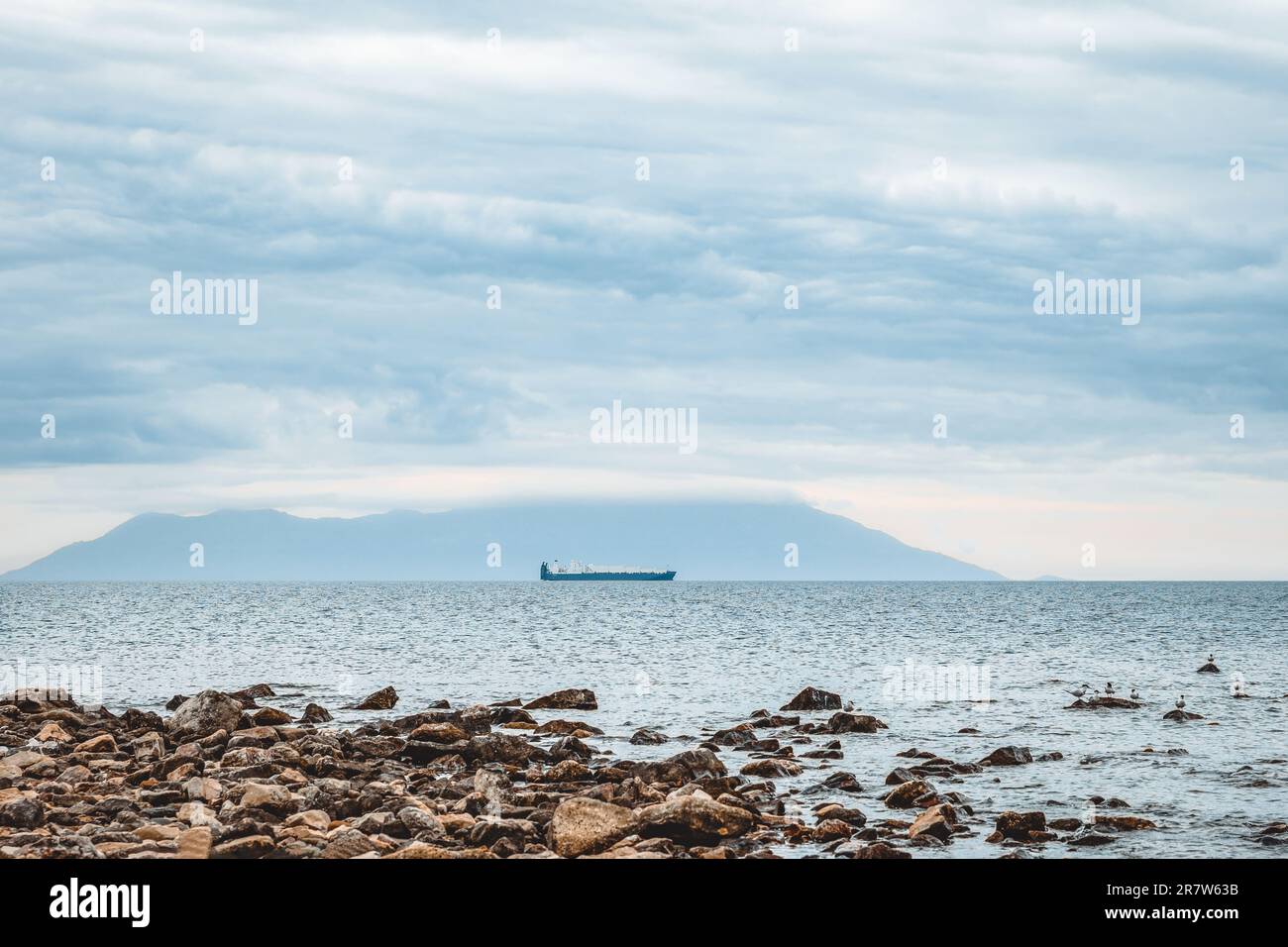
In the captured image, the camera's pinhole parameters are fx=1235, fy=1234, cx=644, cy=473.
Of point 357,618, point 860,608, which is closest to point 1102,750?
point 357,618

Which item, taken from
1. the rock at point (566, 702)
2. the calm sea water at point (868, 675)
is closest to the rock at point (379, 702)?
the calm sea water at point (868, 675)

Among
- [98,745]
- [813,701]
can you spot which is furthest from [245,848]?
[813,701]

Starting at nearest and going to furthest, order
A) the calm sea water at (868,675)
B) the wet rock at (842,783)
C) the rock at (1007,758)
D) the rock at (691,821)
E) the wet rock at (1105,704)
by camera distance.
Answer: the rock at (691,821)
the wet rock at (842,783)
the calm sea water at (868,675)
the rock at (1007,758)
the wet rock at (1105,704)

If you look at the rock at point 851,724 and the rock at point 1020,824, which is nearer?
the rock at point 1020,824

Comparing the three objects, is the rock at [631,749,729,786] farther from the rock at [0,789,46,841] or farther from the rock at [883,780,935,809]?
the rock at [0,789,46,841]

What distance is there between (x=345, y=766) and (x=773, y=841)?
995 centimetres

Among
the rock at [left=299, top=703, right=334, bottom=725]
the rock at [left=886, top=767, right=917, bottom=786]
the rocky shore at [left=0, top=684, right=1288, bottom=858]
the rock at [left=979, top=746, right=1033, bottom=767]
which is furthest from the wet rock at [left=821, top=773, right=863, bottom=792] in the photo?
the rock at [left=299, top=703, right=334, bottom=725]

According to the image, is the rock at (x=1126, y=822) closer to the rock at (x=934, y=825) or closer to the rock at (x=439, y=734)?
the rock at (x=934, y=825)

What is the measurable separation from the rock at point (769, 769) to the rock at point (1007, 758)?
16.3ft

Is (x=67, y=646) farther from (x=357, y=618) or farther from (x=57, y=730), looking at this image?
(x=57, y=730)

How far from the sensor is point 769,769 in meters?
28.5

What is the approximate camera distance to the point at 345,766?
1037 inches

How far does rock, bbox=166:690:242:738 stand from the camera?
31.3 metres

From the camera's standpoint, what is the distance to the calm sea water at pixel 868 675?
2780cm
